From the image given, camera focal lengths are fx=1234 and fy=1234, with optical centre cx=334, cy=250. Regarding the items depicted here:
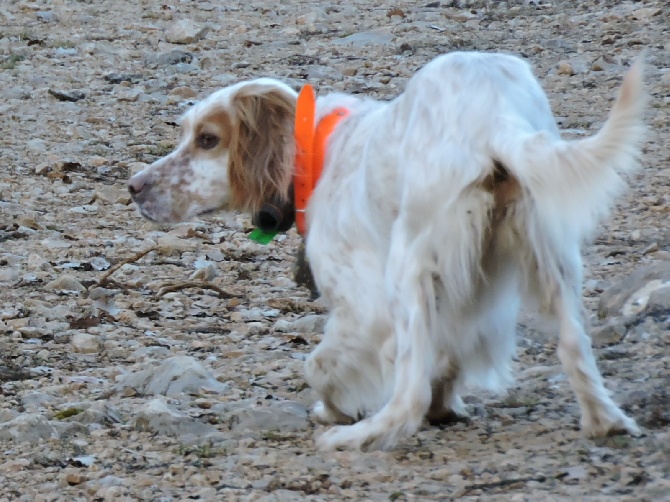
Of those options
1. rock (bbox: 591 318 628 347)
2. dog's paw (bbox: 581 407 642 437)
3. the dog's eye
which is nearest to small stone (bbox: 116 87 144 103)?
the dog's eye

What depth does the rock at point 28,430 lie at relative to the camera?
3.31m

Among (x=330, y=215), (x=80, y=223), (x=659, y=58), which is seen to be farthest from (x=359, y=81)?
(x=330, y=215)

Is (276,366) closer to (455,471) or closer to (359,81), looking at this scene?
(455,471)

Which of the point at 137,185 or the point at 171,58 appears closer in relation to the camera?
the point at 137,185

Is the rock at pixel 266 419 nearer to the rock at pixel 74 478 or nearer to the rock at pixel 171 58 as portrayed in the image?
the rock at pixel 74 478

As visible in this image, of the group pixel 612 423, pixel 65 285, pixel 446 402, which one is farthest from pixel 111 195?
pixel 612 423

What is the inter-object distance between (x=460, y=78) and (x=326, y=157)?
2.22 feet

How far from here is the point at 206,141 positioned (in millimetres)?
3969

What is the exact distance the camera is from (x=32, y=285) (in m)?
5.16

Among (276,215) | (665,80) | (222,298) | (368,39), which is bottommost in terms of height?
(222,298)

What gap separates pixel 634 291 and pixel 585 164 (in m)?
1.45

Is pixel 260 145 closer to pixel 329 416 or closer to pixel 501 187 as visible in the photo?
pixel 329 416

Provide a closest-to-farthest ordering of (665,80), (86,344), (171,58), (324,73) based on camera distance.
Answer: (86,344), (665,80), (324,73), (171,58)

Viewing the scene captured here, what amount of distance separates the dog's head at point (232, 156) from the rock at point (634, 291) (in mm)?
1243
